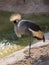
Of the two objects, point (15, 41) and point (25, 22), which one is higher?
point (25, 22)

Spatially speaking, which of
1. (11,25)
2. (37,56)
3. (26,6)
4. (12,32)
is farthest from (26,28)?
(26,6)

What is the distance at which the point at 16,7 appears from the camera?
1423 cm

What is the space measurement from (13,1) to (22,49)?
728 cm

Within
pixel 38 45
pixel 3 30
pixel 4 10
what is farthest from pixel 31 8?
pixel 38 45

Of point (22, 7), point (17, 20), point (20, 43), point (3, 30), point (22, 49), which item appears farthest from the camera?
point (22, 7)

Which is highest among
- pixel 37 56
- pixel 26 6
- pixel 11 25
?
pixel 37 56

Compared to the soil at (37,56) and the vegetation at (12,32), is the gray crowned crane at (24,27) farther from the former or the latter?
the vegetation at (12,32)

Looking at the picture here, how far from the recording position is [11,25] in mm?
11148

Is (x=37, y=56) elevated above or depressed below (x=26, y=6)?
above

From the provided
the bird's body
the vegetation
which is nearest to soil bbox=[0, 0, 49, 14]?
the vegetation

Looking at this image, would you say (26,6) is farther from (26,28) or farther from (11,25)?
(26,28)

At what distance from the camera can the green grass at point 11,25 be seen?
29.6ft

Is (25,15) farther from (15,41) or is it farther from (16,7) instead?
(15,41)

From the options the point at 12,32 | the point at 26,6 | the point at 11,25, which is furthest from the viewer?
the point at 26,6
